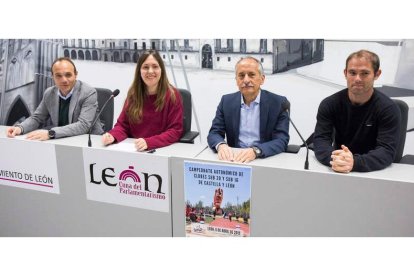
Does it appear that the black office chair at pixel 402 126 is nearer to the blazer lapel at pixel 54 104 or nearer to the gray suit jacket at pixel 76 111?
the gray suit jacket at pixel 76 111

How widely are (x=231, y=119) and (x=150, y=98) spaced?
0.59 m

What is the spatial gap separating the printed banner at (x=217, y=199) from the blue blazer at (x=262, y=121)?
0.23 metres

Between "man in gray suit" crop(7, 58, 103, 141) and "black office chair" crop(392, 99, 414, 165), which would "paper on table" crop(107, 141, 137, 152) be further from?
"black office chair" crop(392, 99, 414, 165)

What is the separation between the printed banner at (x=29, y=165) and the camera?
6.88ft

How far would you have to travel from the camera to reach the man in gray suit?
2.45 meters

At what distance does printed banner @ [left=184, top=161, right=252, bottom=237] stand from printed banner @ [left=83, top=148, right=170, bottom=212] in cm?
15

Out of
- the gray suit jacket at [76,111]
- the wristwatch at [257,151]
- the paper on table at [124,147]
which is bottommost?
the paper on table at [124,147]

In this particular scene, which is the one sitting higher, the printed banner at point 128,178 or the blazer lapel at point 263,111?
the blazer lapel at point 263,111

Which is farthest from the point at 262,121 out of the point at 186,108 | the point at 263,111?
the point at 186,108

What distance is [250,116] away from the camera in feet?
6.89

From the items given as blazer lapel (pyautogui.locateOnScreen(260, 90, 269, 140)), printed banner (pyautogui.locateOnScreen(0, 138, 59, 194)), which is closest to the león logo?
printed banner (pyautogui.locateOnScreen(0, 138, 59, 194))

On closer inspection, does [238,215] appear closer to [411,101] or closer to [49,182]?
[49,182]

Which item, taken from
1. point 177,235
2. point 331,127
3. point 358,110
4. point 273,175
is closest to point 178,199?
point 177,235

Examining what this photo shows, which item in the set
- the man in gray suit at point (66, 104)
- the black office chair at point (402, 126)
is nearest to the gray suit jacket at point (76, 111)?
the man in gray suit at point (66, 104)
